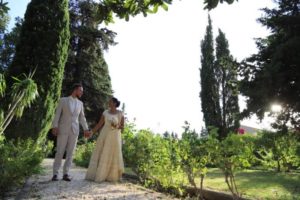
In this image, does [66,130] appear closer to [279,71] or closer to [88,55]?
[279,71]

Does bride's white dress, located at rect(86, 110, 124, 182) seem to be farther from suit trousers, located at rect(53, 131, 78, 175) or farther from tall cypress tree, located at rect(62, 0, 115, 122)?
tall cypress tree, located at rect(62, 0, 115, 122)

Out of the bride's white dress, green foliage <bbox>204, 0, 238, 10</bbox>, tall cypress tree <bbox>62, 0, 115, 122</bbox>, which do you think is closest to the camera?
green foliage <bbox>204, 0, 238, 10</bbox>

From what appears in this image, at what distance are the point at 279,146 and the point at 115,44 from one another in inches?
791

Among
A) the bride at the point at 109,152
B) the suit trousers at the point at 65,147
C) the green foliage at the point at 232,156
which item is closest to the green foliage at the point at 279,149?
the bride at the point at 109,152

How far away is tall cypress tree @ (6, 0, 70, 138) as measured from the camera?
42.9 feet

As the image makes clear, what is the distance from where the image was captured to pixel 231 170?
515 centimetres

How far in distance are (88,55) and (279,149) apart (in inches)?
770

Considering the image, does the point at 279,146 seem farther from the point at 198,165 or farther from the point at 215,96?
the point at 215,96

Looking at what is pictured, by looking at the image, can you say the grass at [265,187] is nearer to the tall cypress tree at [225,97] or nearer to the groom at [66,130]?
the groom at [66,130]

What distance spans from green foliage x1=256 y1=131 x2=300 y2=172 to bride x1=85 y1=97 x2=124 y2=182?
10.4 ft

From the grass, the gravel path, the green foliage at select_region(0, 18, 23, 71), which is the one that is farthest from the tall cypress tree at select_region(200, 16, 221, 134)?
the gravel path

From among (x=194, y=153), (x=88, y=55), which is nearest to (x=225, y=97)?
(x=88, y=55)

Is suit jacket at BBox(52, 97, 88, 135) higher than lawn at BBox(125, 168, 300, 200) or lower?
higher

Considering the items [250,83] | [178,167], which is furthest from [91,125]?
[178,167]
